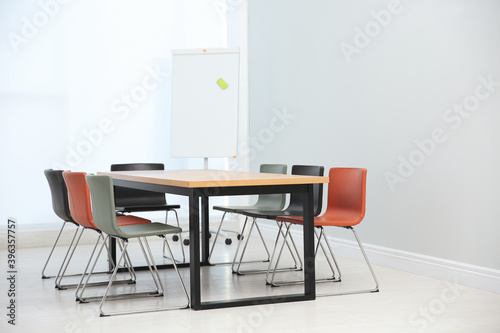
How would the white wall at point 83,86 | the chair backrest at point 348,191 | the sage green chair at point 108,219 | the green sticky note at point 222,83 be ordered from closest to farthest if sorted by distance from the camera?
1. the sage green chair at point 108,219
2. the chair backrest at point 348,191
3. the white wall at point 83,86
4. the green sticky note at point 222,83

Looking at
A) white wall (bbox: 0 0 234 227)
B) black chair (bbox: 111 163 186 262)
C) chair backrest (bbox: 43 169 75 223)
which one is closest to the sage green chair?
chair backrest (bbox: 43 169 75 223)

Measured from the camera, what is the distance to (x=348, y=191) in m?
4.70

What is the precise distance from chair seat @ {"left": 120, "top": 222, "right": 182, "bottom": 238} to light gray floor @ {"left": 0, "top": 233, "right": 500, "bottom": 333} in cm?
47

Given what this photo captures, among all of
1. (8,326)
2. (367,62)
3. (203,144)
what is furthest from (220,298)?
(203,144)

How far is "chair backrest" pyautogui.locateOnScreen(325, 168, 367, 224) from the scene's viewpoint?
14.7 feet

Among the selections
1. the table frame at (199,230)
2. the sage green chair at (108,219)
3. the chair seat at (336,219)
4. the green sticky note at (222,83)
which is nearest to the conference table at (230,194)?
the table frame at (199,230)

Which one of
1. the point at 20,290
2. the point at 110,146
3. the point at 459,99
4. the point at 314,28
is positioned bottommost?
the point at 20,290

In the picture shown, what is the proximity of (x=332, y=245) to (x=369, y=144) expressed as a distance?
1.12 m

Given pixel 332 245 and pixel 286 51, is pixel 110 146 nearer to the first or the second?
pixel 286 51

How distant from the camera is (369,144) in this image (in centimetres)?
561

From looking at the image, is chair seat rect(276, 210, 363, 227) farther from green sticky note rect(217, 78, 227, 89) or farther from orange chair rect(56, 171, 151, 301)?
green sticky note rect(217, 78, 227, 89)

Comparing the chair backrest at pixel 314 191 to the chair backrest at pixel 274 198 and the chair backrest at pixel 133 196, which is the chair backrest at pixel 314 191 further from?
the chair backrest at pixel 133 196

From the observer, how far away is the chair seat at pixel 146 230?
3.86 meters

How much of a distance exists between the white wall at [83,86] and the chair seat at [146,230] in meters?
3.15
